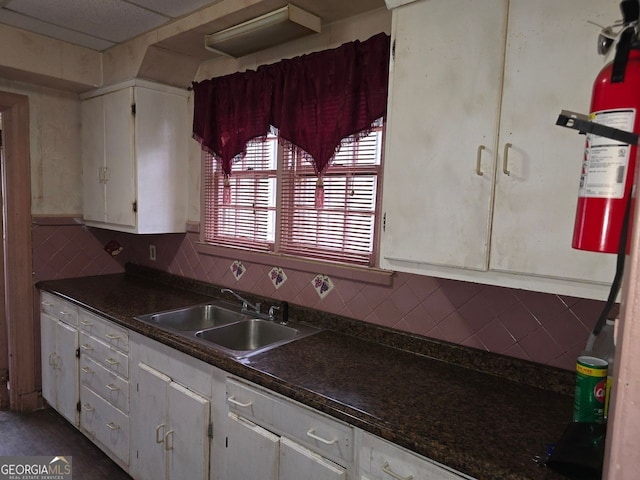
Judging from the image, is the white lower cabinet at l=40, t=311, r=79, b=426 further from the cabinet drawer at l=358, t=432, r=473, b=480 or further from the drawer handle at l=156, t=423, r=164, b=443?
the cabinet drawer at l=358, t=432, r=473, b=480

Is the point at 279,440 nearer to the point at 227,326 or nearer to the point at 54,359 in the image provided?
the point at 227,326

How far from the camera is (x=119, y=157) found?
2840 mm

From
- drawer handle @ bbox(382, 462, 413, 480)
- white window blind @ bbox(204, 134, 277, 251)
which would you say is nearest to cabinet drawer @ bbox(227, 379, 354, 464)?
drawer handle @ bbox(382, 462, 413, 480)

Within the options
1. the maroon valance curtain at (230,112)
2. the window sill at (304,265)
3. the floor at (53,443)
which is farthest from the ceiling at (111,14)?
the floor at (53,443)

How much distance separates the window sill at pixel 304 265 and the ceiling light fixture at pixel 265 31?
111 cm

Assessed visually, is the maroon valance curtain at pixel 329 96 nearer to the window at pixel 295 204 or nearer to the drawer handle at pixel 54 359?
the window at pixel 295 204

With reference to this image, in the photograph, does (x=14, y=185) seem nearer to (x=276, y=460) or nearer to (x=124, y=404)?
(x=124, y=404)

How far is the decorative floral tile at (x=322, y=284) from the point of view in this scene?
221 centimetres

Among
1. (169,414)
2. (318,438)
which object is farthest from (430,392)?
(169,414)

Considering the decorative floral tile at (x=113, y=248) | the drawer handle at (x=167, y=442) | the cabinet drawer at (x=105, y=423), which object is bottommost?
the cabinet drawer at (x=105, y=423)

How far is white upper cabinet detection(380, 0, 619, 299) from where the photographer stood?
1.19 meters

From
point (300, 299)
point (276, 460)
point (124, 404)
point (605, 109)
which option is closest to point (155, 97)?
point (300, 299)

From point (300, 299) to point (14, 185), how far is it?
2.15 m

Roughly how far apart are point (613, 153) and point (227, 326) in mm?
1884
